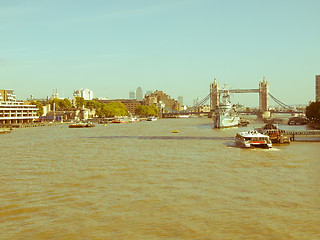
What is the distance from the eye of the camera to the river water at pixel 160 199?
14.0m

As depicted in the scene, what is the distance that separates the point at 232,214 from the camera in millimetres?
15875

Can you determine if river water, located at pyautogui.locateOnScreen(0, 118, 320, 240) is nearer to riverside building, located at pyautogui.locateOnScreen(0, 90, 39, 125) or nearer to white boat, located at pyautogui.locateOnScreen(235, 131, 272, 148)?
white boat, located at pyautogui.locateOnScreen(235, 131, 272, 148)

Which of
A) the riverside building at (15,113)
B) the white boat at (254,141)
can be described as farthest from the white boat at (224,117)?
the riverside building at (15,113)

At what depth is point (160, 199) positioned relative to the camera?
1838 centimetres

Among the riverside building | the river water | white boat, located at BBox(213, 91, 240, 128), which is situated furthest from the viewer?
the riverside building

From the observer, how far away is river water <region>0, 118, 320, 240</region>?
46.1 ft

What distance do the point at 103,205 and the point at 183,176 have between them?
8332 mm

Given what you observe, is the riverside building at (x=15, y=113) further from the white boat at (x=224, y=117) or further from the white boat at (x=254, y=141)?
the white boat at (x=254, y=141)

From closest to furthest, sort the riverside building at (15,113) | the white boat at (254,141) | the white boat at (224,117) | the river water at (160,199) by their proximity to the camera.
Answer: the river water at (160,199), the white boat at (254,141), the white boat at (224,117), the riverside building at (15,113)

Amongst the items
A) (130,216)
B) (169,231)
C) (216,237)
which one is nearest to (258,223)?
(216,237)

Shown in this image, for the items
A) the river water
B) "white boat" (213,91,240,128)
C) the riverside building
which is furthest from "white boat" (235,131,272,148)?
the riverside building

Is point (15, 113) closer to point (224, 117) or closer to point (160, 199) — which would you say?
point (224, 117)

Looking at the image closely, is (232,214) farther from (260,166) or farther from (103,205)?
(260,166)

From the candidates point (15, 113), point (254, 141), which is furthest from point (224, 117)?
point (15, 113)
